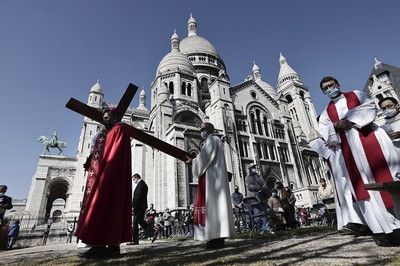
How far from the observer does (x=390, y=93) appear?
28.5m

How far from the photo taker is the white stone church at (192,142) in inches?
837

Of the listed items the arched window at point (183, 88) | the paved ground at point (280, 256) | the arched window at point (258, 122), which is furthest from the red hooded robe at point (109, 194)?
the arched window at point (183, 88)

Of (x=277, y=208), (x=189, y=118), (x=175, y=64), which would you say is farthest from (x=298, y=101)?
(x=277, y=208)

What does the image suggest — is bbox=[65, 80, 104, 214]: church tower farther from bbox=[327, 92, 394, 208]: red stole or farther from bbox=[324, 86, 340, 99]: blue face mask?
bbox=[327, 92, 394, 208]: red stole

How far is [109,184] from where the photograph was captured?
11.6 ft

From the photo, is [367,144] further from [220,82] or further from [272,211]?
[220,82]

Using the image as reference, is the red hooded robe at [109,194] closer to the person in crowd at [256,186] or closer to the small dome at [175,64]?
the person in crowd at [256,186]

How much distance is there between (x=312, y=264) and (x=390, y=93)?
34.5 metres

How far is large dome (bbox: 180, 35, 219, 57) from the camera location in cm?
3938

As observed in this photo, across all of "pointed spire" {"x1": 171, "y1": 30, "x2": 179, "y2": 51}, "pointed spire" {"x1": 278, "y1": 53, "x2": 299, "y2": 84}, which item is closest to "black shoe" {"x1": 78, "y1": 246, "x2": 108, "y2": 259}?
"pointed spire" {"x1": 171, "y1": 30, "x2": 179, "y2": 51}

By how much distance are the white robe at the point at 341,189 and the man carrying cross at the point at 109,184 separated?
2437mm

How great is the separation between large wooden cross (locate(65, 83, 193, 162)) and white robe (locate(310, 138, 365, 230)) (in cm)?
235

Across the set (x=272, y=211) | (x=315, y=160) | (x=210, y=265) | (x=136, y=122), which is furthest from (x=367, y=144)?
(x=136, y=122)

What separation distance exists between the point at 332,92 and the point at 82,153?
32.0m
